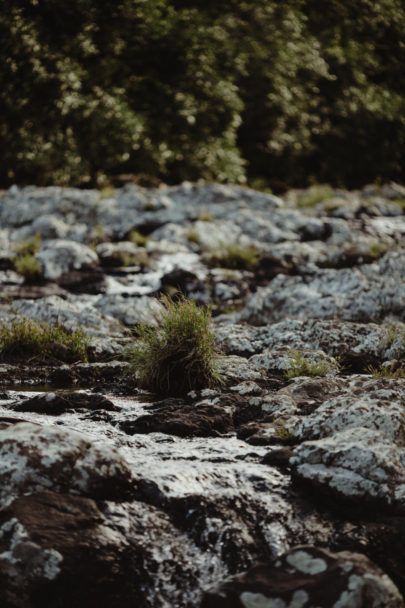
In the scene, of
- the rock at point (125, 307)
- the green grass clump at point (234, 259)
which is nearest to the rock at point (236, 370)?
the rock at point (125, 307)

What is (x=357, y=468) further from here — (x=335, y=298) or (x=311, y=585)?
(x=335, y=298)

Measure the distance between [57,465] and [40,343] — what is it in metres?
3.11

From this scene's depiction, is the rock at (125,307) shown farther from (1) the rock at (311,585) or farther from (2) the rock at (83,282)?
(1) the rock at (311,585)

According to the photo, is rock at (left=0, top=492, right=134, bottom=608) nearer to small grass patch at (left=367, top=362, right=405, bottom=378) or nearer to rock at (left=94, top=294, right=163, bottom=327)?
small grass patch at (left=367, top=362, right=405, bottom=378)

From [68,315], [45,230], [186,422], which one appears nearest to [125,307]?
[68,315]

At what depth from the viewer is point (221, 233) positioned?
10.8 m

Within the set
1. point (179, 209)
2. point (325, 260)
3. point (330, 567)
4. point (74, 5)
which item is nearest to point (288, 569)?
point (330, 567)

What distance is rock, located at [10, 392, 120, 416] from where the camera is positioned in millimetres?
4082

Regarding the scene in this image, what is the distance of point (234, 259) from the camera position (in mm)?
9570

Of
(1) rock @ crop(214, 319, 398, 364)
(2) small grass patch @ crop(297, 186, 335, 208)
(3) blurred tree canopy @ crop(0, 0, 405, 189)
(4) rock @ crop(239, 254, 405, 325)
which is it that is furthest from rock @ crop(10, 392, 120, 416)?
(2) small grass patch @ crop(297, 186, 335, 208)

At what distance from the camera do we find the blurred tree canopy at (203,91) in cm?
1202

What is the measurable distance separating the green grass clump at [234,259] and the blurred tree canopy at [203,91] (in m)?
4.64

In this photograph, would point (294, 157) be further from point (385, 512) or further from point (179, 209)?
point (385, 512)

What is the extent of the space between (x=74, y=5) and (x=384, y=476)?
1222cm
